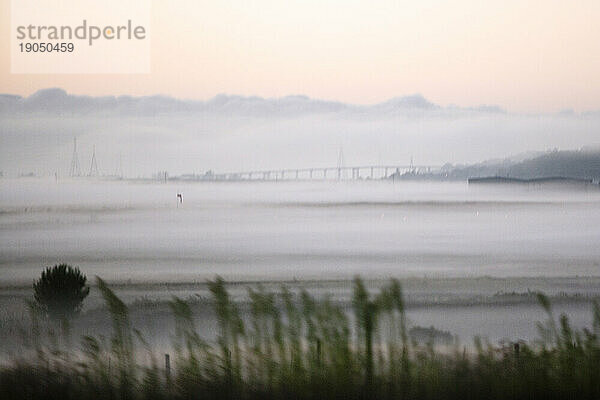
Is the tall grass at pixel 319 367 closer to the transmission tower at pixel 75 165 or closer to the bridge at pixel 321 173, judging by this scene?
the bridge at pixel 321 173

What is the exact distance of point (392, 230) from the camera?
4.50m

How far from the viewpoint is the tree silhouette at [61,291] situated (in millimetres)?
4434

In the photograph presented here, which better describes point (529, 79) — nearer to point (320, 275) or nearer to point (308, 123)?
point (308, 123)

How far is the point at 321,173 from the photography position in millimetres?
4570

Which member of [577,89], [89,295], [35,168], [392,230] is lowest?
[89,295]

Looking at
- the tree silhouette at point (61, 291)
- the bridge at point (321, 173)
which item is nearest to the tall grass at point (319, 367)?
the tree silhouette at point (61, 291)

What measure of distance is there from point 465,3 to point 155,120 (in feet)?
5.89

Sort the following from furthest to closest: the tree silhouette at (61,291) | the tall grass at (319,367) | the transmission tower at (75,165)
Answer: the transmission tower at (75,165) → the tree silhouette at (61,291) → the tall grass at (319,367)

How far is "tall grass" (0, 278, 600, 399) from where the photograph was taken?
382 centimetres

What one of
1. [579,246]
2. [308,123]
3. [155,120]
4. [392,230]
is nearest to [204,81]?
[155,120]

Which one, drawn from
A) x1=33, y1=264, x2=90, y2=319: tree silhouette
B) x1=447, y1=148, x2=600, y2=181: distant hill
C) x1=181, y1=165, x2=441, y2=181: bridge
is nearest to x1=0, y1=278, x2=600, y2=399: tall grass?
x1=33, y1=264, x2=90, y2=319: tree silhouette

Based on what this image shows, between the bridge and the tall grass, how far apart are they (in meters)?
0.77

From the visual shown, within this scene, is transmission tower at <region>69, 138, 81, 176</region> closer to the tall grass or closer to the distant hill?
the tall grass

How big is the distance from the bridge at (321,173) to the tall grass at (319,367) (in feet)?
2.52
